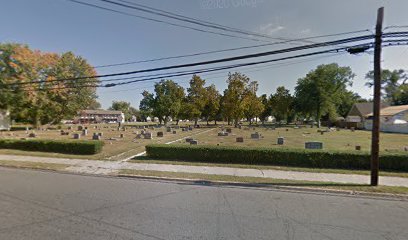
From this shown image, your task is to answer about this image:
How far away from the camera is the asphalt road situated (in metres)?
4.13

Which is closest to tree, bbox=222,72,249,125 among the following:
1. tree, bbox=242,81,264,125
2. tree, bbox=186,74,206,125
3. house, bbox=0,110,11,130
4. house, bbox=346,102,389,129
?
tree, bbox=242,81,264,125

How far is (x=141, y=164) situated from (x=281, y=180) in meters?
6.70

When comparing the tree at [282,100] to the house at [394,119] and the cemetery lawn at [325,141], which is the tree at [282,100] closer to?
the house at [394,119]

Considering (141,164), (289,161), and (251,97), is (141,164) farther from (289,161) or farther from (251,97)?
(251,97)

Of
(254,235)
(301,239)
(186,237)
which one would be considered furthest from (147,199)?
(301,239)

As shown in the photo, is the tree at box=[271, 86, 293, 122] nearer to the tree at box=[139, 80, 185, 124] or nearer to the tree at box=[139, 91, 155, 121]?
the tree at box=[139, 80, 185, 124]

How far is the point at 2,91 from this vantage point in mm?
29125

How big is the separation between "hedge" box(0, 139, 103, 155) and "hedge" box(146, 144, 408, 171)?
4.13 metres

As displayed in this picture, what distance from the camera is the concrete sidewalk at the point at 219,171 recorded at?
8.48 m

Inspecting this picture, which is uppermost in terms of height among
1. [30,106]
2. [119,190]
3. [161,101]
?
[161,101]

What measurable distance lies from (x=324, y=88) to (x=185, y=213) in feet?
199

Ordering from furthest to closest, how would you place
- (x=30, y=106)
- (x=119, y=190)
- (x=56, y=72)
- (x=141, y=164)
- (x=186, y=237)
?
(x=56, y=72), (x=30, y=106), (x=141, y=164), (x=119, y=190), (x=186, y=237)

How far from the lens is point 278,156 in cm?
1120

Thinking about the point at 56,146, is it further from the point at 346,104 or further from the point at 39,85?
the point at 346,104
